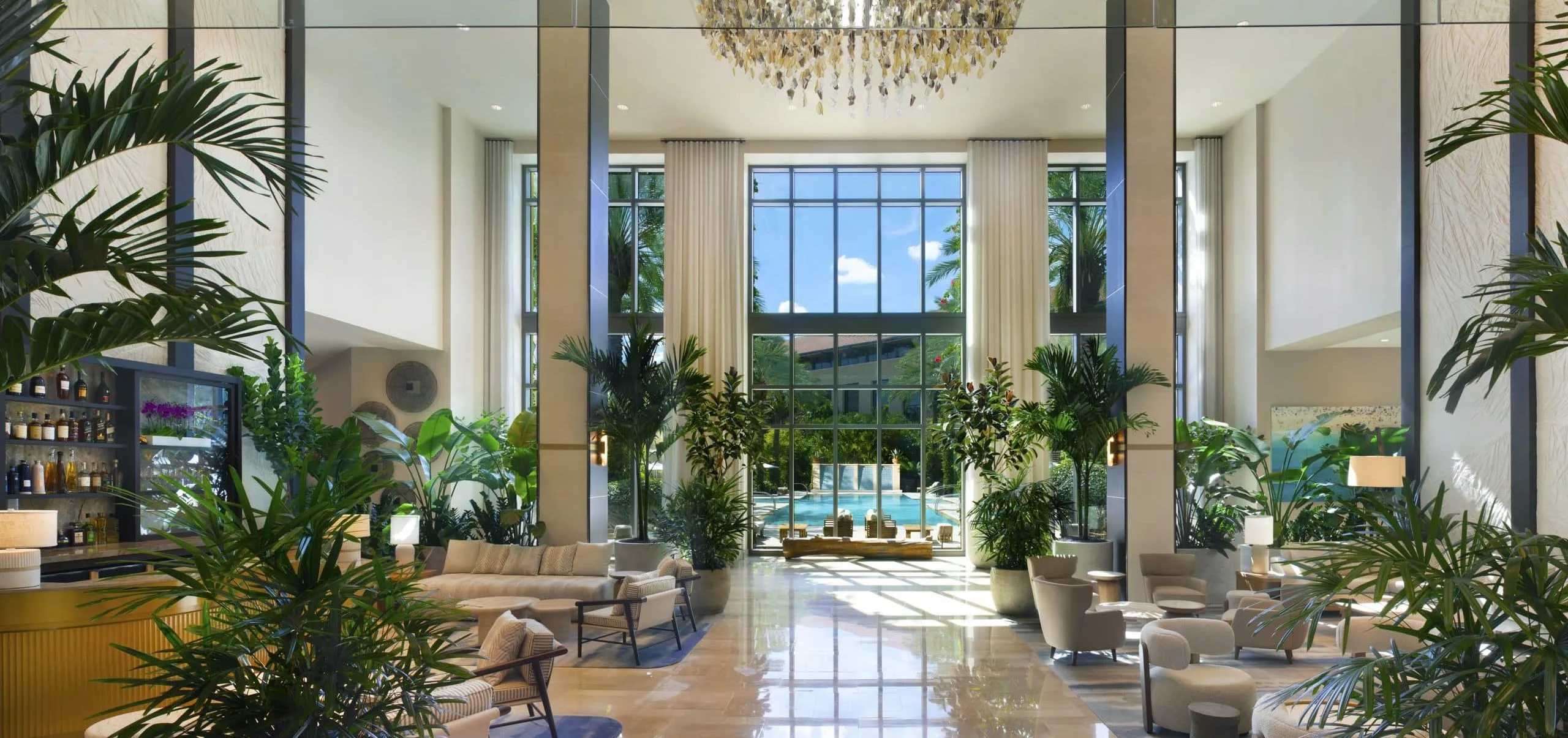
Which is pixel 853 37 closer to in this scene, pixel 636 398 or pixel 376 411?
pixel 636 398

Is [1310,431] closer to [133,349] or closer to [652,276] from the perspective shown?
[652,276]

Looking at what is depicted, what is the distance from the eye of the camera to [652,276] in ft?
53.5

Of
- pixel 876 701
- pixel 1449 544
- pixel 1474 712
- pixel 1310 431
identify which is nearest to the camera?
pixel 1474 712

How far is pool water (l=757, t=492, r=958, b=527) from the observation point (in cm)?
1600

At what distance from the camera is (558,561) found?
9977mm

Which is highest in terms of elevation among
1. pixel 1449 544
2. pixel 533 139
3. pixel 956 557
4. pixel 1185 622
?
pixel 533 139

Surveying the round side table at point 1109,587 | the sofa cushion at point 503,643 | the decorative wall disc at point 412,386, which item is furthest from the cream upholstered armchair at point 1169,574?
the decorative wall disc at point 412,386

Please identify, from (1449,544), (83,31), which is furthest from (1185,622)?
(83,31)

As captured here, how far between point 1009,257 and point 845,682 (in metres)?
9.39

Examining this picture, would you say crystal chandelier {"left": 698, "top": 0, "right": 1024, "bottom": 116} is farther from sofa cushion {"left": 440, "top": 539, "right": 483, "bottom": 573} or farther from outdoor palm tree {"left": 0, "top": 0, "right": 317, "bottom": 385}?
sofa cushion {"left": 440, "top": 539, "right": 483, "bottom": 573}

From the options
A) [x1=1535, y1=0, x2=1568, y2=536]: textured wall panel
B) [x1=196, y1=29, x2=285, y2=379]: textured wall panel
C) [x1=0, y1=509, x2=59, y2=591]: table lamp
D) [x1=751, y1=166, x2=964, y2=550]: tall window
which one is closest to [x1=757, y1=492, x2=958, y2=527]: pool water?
[x1=751, y1=166, x2=964, y2=550]: tall window

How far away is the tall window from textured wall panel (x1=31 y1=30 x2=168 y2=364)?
9461 mm

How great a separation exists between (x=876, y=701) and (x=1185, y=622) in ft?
7.50

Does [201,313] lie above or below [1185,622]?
above
